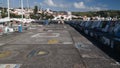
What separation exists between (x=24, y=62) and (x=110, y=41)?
8577 mm

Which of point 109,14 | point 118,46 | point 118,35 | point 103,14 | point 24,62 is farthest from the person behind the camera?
point 103,14

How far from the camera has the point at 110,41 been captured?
58.6 feet

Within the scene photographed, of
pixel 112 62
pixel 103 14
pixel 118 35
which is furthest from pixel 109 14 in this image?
pixel 112 62

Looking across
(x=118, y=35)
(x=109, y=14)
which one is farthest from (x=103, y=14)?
(x=118, y=35)

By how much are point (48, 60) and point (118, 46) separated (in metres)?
5.53

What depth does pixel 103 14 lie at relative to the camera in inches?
5605

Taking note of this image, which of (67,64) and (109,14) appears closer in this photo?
(67,64)

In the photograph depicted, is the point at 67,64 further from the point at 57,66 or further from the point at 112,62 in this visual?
the point at 112,62

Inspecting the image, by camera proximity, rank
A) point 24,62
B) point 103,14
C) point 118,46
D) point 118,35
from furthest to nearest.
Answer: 1. point 103,14
2. point 118,35
3. point 118,46
4. point 24,62

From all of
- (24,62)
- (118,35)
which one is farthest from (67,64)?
(118,35)

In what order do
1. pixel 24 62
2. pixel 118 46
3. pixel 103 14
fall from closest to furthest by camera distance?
pixel 24 62
pixel 118 46
pixel 103 14

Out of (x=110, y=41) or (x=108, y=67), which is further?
(x=110, y=41)

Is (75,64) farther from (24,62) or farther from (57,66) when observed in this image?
(24,62)

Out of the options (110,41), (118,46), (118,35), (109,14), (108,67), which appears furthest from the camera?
(109,14)
